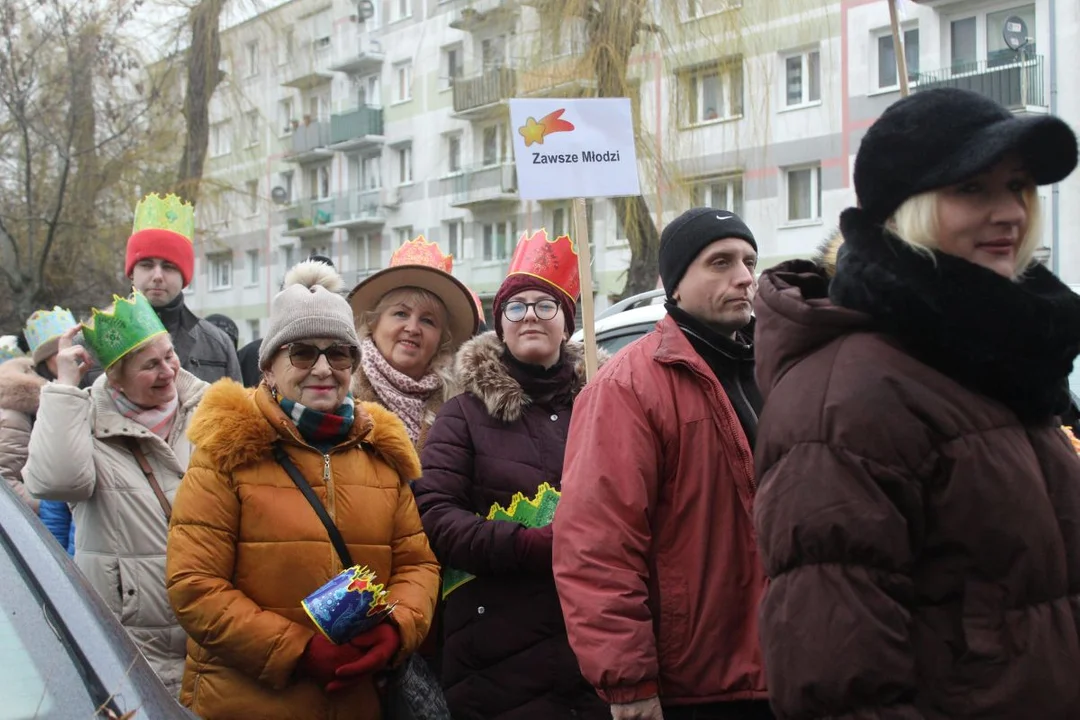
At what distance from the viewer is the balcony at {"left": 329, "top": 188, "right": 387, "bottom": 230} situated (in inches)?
1593

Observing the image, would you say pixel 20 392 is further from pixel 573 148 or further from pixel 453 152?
pixel 453 152

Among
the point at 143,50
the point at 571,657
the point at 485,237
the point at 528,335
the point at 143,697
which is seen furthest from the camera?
the point at 485,237

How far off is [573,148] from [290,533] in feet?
6.39

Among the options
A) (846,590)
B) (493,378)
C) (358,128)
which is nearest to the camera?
(846,590)

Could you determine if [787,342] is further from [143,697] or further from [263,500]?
[263,500]

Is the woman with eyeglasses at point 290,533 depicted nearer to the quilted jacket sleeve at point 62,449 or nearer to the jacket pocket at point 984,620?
the quilted jacket sleeve at point 62,449

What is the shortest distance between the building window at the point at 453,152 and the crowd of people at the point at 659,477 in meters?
33.1

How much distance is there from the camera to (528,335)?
4.07 m

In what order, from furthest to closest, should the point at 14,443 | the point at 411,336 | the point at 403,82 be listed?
the point at 403,82 → the point at 14,443 → the point at 411,336

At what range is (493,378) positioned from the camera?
3926 mm

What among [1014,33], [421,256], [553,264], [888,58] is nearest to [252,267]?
[888,58]

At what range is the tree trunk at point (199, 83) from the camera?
59.0ft

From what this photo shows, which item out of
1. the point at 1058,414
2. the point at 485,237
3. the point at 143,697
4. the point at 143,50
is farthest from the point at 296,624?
the point at 485,237

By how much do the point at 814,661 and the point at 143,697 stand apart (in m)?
1.14
